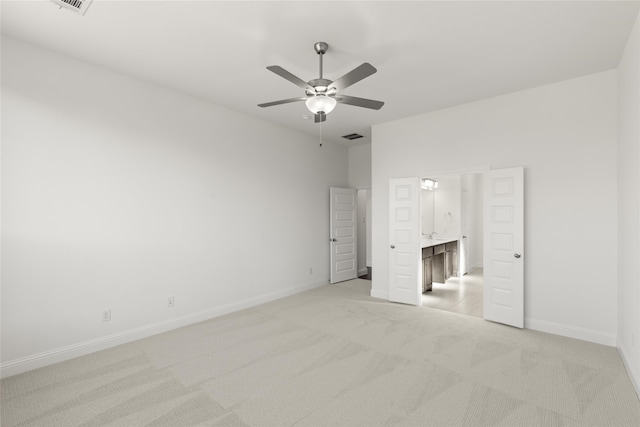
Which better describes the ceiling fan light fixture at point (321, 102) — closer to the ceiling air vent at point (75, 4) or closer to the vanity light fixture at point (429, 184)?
the ceiling air vent at point (75, 4)

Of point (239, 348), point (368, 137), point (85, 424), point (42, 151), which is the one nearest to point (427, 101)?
point (368, 137)

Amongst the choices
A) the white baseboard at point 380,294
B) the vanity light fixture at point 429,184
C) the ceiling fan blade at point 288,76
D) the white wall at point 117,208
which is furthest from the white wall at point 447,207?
the ceiling fan blade at point 288,76

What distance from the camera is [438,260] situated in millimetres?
6184

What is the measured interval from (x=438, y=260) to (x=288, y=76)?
200 inches

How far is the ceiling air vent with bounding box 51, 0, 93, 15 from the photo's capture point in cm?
233

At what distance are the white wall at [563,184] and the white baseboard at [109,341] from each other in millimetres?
4070

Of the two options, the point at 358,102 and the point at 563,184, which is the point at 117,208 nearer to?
the point at 358,102

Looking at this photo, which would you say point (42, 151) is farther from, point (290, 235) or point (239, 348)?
point (290, 235)

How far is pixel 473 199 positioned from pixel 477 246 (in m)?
1.28

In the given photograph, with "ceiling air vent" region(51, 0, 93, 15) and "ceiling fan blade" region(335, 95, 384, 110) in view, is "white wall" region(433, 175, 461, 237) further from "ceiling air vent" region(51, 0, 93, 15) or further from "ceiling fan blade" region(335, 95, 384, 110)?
"ceiling air vent" region(51, 0, 93, 15)

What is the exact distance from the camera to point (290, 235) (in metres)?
5.62

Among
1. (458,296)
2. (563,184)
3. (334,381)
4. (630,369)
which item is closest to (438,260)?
(458,296)

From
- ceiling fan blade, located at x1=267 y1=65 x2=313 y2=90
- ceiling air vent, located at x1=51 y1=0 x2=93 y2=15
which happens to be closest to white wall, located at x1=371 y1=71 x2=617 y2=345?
ceiling fan blade, located at x1=267 y1=65 x2=313 y2=90

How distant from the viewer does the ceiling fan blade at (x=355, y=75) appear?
222 cm
